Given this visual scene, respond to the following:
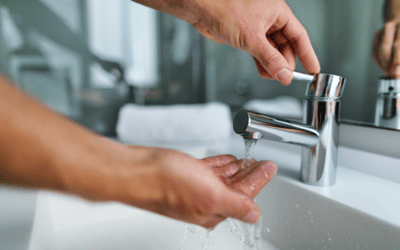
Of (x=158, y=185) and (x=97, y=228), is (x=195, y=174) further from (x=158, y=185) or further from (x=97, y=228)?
(x=97, y=228)

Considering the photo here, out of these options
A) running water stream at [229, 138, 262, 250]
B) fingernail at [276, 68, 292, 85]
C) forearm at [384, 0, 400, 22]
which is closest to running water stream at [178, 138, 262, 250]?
running water stream at [229, 138, 262, 250]

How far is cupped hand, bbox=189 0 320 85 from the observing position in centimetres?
47

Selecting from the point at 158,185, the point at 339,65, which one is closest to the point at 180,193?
the point at 158,185

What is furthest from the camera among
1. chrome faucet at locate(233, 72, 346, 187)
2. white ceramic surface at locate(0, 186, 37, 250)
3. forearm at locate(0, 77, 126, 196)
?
chrome faucet at locate(233, 72, 346, 187)

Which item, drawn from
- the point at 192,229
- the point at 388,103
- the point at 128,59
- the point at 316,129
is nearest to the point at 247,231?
the point at 192,229

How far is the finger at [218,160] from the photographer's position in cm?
42

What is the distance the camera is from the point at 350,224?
0.39 m

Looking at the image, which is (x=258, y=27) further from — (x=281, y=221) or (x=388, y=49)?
(x=281, y=221)

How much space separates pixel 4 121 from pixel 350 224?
0.43 meters

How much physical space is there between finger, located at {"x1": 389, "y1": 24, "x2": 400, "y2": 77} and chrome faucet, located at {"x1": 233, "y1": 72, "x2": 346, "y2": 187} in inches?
4.8

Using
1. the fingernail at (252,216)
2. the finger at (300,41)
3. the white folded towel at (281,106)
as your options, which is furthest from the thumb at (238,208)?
the white folded towel at (281,106)

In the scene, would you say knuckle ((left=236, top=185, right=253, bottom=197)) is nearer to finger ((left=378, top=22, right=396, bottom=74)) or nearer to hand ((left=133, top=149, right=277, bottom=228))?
hand ((left=133, top=149, right=277, bottom=228))

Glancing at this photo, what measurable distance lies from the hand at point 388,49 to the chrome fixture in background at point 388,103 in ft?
0.05

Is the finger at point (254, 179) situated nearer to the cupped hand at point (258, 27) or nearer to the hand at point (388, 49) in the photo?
the cupped hand at point (258, 27)
